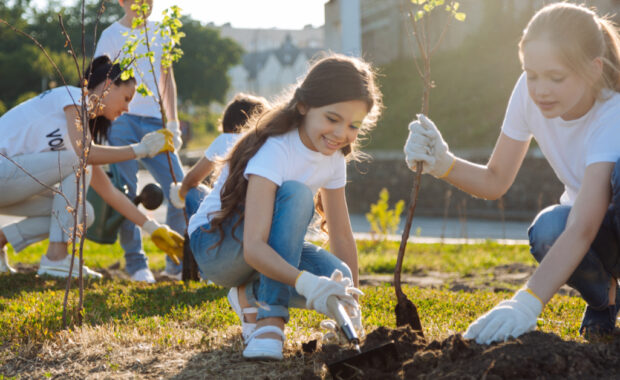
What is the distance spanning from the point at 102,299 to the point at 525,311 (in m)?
2.32

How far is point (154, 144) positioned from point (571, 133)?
2493mm

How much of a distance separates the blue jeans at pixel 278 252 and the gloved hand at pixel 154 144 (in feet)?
4.74

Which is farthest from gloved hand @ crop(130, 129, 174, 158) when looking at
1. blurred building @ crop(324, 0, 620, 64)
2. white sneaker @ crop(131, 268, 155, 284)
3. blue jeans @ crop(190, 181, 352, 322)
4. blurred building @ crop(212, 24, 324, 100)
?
blurred building @ crop(212, 24, 324, 100)

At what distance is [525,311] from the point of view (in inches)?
81.0

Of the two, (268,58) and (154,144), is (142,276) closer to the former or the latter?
(154,144)

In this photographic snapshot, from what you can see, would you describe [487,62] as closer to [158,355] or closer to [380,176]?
[380,176]

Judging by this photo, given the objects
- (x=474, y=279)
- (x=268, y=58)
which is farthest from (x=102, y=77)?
(x=268, y=58)

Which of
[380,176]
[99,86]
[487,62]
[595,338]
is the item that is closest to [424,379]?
[595,338]

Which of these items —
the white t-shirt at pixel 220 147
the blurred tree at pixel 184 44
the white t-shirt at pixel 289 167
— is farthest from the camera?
the blurred tree at pixel 184 44

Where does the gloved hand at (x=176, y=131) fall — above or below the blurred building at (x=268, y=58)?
below

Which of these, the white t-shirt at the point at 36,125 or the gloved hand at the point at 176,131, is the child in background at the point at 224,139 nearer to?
the gloved hand at the point at 176,131

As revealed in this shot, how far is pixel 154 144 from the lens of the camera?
4.03 meters

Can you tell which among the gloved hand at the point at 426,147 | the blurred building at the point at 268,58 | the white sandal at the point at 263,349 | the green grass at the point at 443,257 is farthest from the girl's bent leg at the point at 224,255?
the blurred building at the point at 268,58

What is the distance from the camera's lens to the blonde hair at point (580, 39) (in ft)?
7.29
